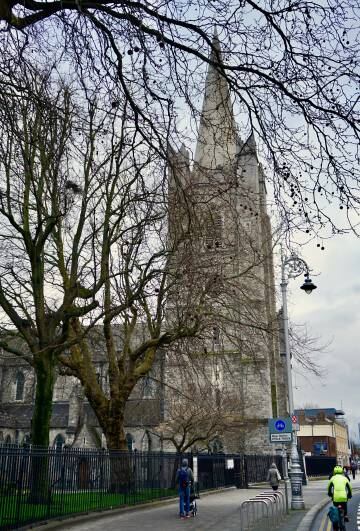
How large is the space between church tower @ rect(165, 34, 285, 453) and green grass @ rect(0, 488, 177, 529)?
5024 mm

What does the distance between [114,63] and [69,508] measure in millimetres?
13156

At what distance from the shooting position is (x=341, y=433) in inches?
4788

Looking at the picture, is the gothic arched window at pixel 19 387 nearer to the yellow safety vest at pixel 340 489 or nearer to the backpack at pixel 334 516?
the yellow safety vest at pixel 340 489

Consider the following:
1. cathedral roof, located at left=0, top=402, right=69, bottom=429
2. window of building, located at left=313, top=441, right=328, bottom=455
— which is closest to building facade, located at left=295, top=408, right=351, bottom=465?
window of building, located at left=313, top=441, right=328, bottom=455

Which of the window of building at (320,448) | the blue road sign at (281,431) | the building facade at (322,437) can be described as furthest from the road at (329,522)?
the window of building at (320,448)

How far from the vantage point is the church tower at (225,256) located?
7562 mm

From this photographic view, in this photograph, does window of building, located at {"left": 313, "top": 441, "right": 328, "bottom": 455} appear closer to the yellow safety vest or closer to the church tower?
the church tower

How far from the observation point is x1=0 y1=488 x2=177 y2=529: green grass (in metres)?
12.1

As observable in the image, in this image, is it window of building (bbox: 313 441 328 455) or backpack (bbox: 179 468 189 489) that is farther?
window of building (bbox: 313 441 328 455)

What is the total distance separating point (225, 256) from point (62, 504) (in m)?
8.69

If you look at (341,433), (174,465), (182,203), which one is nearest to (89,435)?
(174,465)

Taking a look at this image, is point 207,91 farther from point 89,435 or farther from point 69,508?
point 89,435

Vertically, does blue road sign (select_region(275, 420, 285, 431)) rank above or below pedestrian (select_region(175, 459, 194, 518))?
above

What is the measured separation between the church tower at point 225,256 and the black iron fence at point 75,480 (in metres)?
4.22
